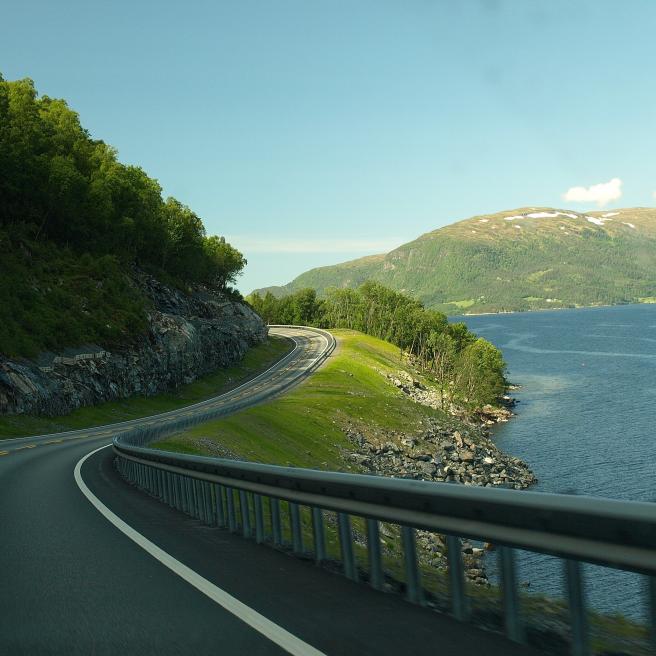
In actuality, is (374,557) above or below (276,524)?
above

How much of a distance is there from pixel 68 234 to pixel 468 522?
77350 mm

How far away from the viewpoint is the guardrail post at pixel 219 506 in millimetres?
11055

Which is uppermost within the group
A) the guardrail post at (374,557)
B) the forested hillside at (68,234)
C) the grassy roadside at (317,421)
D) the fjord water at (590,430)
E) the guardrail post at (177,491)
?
the forested hillside at (68,234)

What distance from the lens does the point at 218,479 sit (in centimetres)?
1080

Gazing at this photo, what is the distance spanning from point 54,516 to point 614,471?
46684 millimetres

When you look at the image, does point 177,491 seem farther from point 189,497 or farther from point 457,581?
point 457,581

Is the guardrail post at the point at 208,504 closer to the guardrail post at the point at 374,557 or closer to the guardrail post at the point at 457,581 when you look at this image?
the guardrail post at the point at 374,557

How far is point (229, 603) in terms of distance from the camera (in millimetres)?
6266

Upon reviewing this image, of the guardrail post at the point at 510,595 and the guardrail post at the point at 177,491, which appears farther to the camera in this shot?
the guardrail post at the point at 177,491

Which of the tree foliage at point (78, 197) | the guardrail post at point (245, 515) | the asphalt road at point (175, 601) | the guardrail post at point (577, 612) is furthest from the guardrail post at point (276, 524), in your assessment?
the tree foliage at point (78, 197)

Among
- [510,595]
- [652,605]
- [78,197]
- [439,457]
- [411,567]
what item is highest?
[78,197]

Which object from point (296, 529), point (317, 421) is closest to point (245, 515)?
point (296, 529)

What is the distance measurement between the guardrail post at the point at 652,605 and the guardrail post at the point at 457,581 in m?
1.77

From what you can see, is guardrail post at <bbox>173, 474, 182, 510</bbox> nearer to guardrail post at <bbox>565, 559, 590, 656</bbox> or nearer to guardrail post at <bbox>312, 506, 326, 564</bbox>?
guardrail post at <bbox>312, 506, 326, 564</bbox>
